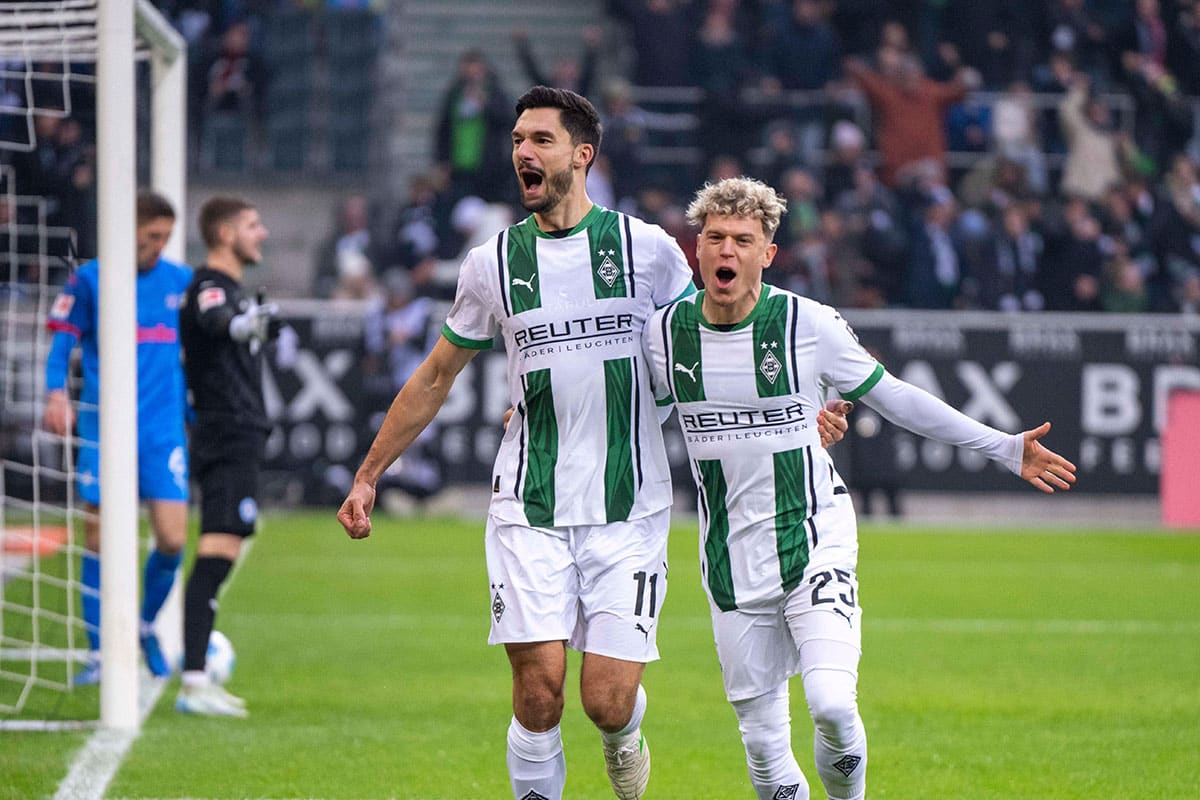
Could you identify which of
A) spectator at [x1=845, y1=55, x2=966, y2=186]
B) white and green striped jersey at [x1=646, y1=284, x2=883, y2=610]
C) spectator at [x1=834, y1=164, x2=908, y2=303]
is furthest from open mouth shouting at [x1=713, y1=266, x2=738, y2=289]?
spectator at [x1=845, y1=55, x2=966, y2=186]

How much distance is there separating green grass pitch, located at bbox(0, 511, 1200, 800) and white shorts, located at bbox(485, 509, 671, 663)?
1346 mm

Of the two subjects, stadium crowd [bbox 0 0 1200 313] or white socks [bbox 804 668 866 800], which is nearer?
white socks [bbox 804 668 866 800]

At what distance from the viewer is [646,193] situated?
18.7 meters

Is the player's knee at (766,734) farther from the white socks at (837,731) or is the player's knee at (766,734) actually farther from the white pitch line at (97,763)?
the white pitch line at (97,763)

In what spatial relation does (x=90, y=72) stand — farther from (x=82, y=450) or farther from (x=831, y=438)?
(x=831, y=438)

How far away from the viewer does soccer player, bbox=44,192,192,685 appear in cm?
813

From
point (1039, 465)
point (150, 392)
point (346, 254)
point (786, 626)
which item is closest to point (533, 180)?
point (786, 626)

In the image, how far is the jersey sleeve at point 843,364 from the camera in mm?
5148

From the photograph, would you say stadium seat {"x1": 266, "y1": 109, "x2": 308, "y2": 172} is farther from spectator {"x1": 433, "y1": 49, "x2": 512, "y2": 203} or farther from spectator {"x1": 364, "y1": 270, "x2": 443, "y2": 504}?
spectator {"x1": 364, "y1": 270, "x2": 443, "y2": 504}

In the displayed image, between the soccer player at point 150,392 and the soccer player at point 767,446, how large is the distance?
3690mm

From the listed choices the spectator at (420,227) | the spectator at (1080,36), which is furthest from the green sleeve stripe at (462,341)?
the spectator at (1080,36)

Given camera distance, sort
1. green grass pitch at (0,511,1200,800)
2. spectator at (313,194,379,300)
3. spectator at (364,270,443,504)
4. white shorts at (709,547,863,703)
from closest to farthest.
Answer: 1. white shorts at (709,547,863,703)
2. green grass pitch at (0,511,1200,800)
3. spectator at (364,270,443,504)
4. spectator at (313,194,379,300)

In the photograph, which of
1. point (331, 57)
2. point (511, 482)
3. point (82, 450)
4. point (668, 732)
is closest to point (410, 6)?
point (331, 57)

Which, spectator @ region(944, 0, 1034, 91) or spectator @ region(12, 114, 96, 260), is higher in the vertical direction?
spectator @ region(944, 0, 1034, 91)
